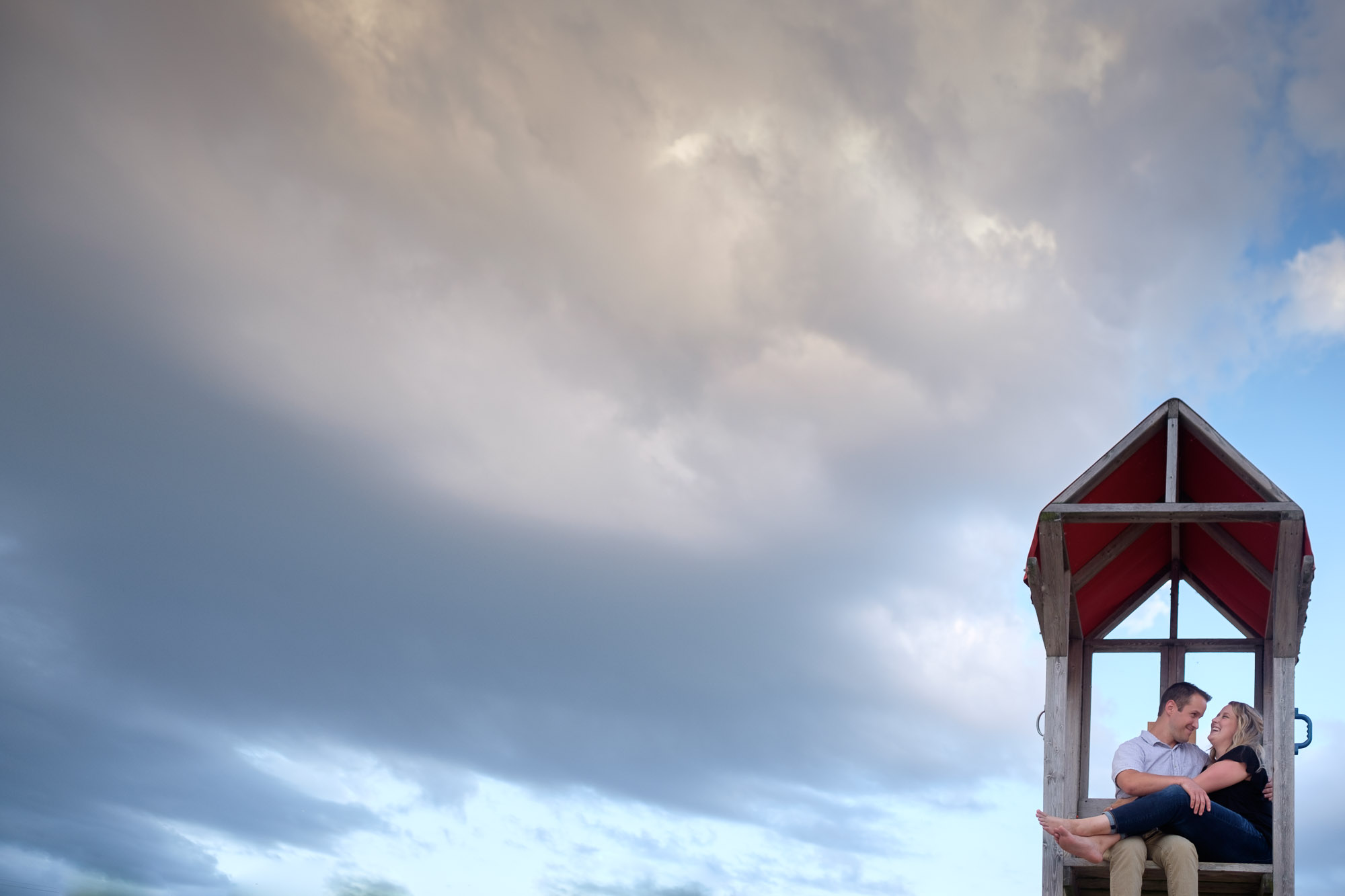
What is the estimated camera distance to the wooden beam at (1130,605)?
1295 cm

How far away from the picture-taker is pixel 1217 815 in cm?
1062

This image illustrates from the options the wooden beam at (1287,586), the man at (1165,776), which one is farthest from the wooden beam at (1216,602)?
the man at (1165,776)

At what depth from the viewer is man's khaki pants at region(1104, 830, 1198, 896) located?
33.9ft

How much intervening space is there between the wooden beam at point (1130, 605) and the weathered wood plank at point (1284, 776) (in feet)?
5.00

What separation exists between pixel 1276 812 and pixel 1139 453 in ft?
10.6

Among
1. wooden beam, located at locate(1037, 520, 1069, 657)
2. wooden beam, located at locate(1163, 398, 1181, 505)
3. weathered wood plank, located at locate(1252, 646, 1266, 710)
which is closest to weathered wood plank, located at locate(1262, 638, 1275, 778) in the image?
weathered wood plank, located at locate(1252, 646, 1266, 710)

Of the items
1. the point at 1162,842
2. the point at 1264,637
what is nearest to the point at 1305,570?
the point at 1264,637

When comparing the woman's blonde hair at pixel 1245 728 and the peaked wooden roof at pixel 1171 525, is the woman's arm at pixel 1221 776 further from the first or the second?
the peaked wooden roof at pixel 1171 525

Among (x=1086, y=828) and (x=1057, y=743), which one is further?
(x=1057, y=743)

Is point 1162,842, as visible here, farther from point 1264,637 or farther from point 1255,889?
point 1264,637

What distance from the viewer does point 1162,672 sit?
12.7 m

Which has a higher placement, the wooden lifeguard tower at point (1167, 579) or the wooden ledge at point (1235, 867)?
the wooden lifeguard tower at point (1167, 579)

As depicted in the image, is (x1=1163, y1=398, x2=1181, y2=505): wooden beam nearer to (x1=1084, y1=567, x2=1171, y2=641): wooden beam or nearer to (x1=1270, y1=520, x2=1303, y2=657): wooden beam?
(x1=1270, y1=520, x2=1303, y2=657): wooden beam

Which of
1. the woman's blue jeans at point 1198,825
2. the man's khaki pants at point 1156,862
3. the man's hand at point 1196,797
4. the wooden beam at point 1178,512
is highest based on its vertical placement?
the wooden beam at point 1178,512
